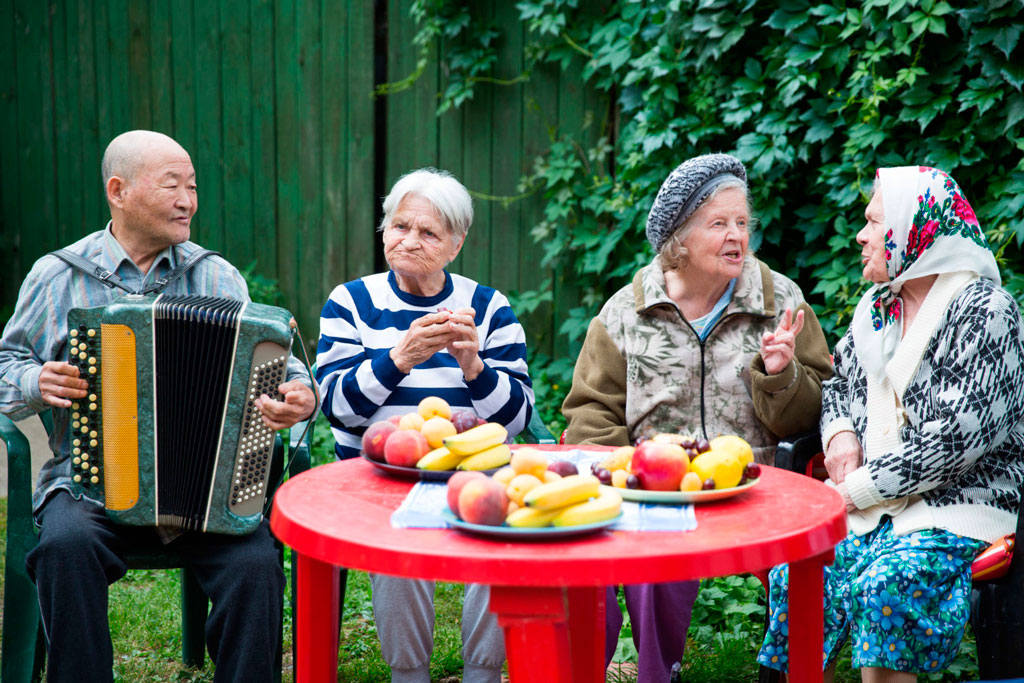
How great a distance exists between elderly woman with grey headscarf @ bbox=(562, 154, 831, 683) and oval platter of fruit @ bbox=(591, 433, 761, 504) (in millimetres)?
929

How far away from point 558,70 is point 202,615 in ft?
10.8

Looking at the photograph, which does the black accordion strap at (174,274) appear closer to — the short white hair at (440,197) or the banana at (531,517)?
the short white hair at (440,197)

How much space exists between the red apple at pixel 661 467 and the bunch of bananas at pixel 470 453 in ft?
0.95

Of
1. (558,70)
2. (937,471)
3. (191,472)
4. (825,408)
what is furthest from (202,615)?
(558,70)

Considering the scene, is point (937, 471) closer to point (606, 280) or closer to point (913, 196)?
point (913, 196)

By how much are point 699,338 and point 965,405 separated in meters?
0.78

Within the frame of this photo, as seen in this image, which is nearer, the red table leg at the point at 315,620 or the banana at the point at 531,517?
the banana at the point at 531,517

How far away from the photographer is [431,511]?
5.78ft

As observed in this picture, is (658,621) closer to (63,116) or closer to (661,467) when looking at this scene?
(661,467)

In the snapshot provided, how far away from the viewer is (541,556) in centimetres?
151

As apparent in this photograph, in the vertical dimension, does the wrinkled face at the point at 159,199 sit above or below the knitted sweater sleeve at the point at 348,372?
above

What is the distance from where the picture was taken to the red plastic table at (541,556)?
1.51 m

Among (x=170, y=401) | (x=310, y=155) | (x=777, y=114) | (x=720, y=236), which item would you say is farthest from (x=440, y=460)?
(x=310, y=155)

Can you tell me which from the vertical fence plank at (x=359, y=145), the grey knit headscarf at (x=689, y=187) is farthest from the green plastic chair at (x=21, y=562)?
the vertical fence plank at (x=359, y=145)
